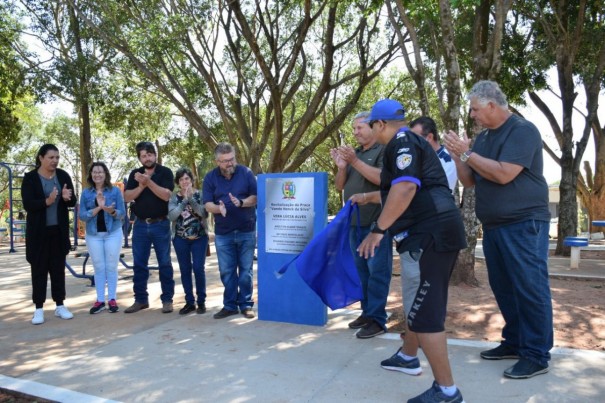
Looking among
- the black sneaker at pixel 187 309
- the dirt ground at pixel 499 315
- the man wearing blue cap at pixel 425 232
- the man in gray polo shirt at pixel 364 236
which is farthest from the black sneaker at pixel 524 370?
the black sneaker at pixel 187 309

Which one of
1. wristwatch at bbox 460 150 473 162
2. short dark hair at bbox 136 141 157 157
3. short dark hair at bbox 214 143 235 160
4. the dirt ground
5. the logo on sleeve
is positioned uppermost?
short dark hair at bbox 136 141 157 157

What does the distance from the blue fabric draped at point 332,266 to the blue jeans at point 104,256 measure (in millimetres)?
2691

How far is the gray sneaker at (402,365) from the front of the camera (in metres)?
3.93

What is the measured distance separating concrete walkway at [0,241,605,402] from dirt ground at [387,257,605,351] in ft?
1.46

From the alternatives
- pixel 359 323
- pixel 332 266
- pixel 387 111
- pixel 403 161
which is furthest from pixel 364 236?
pixel 403 161

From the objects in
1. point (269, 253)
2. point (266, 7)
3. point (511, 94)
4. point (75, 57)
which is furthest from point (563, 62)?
point (75, 57)

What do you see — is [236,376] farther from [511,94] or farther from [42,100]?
[42,100]

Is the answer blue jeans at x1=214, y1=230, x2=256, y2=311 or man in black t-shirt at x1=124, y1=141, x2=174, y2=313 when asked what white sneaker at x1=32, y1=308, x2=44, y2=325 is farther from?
blue jeans at x1=214, y1=230, x2=256, y2=311

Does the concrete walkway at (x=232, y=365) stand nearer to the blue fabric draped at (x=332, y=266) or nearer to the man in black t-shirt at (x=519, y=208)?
the man in black t-shirt at (x=519, y=208)

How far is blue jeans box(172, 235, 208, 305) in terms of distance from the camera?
20.1 ft

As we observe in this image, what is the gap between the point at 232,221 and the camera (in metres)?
5.82

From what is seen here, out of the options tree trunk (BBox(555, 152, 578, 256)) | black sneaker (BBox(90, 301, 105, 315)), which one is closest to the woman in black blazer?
black sneaker (BBox(90, 301, 105, 315))

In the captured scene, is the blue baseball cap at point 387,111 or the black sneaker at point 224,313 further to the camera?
the black sneaker at point 224,313

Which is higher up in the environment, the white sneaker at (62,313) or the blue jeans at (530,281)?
the blue jeans at (530,281)
